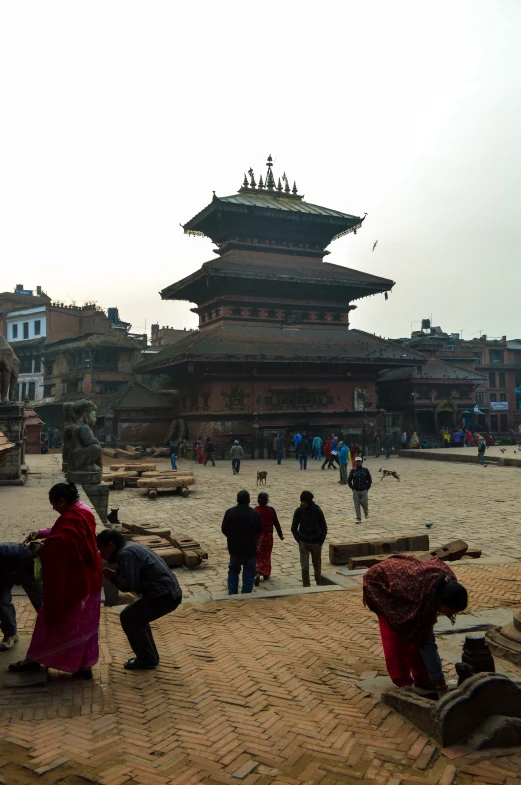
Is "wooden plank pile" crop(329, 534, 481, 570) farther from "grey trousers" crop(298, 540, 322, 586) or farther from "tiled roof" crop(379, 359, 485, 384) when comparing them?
"tiled roof" crop(379, 359, 485, 384)

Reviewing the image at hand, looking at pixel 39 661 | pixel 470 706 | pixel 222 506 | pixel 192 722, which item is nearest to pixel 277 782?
pixel 192 722

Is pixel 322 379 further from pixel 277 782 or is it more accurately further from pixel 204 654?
pixel 277 782

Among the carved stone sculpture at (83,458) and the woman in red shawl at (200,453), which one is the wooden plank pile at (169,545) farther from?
the woman in red shawl at (200,453)

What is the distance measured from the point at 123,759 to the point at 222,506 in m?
11.8

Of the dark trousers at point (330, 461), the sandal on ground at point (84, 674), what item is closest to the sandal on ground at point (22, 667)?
the sandal on ground at point (84, 674)

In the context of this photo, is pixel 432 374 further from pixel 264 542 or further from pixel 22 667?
pixel 22 667

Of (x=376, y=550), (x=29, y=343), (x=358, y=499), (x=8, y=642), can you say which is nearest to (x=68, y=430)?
(x=358, y=499)

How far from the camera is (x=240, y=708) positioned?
4312mm

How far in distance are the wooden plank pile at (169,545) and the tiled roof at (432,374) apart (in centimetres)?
3278

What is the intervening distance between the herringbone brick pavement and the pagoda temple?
24308 mm

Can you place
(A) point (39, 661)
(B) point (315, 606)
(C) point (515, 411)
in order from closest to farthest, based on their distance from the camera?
(A) point (39, 661), (B) point (315, 606), (C) point (515, 411)

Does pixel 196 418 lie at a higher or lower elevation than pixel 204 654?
higher

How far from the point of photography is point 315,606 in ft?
23.5

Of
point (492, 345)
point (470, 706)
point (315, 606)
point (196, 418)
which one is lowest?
point (315, 606)
